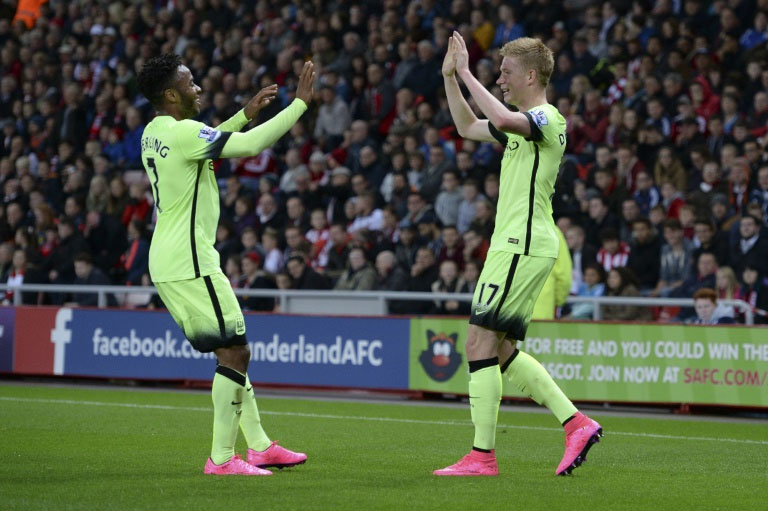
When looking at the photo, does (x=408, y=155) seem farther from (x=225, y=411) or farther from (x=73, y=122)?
(x=225, y=411)

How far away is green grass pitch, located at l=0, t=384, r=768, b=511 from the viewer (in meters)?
6.58

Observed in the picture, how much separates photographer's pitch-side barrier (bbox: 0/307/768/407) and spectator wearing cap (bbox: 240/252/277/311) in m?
0.63

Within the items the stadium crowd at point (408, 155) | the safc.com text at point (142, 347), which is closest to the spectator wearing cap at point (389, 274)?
the stadium crowd at point (408, 155)

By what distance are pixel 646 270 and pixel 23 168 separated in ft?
41.8

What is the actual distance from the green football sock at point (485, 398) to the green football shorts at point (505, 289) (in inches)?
9.3

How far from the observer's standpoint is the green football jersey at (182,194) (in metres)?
7.49

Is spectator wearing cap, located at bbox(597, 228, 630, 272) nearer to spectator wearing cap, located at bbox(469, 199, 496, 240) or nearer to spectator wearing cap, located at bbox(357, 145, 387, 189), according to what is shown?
spectator wearing cap, located at bbox(469, 199, 496, 240)

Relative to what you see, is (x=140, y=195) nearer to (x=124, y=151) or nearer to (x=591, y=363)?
(x=124, y=151)

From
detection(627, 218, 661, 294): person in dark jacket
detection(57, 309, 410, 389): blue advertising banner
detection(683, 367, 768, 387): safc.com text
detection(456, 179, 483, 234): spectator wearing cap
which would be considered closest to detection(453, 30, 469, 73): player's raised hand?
detection(683, 367, 768, 387): safc.com text

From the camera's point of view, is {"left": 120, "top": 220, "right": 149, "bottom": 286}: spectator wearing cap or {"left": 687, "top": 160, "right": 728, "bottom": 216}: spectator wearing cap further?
{"left": 120, "top": 220, "right": 149, "bottom": 286}: spectator wearing cap

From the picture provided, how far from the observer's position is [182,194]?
7586 mm

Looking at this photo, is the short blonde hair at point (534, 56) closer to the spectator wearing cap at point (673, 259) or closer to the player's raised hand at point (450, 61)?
the player's raised hand at point (450, 61)

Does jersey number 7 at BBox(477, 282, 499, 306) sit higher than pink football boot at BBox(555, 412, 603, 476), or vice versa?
jersey number 7 at BBox(477, 282, 499, 306)

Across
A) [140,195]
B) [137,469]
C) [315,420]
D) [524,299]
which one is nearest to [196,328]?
[137,469]
